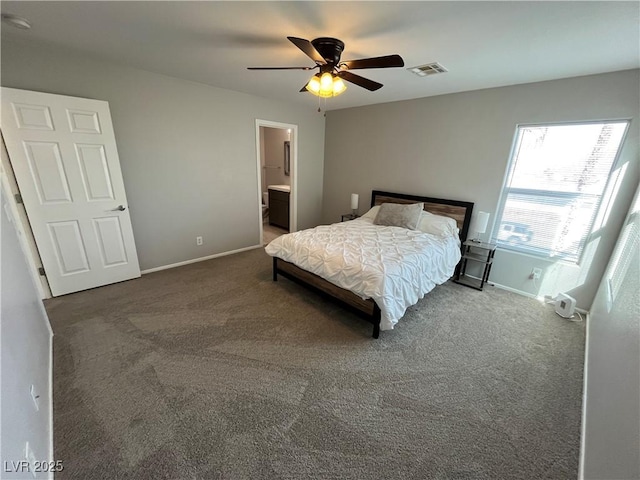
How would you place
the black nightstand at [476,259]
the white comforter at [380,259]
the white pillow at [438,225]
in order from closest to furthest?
the white comforter at [380,259] → the black nightstand at [476,259] → the white pillow at [438,225]

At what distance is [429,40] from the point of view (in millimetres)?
2027

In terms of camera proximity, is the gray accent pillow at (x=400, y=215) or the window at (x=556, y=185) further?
the gray accent pillow at (x=400, y=215)

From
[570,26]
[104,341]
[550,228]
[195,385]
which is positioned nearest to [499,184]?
[550,228]

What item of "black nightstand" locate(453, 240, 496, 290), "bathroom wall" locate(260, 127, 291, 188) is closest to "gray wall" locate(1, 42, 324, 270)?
"bathroom wall" locate(260, 127, 291, 188)

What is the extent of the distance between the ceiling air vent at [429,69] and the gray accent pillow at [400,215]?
64.4 inches

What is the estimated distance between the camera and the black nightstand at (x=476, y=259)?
3281 mm

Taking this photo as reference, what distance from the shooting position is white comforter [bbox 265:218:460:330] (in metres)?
2.25

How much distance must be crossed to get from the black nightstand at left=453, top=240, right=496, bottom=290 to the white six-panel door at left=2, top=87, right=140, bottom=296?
437 cm

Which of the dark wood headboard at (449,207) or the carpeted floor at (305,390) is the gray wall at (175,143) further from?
the dark wood headboard at (449,207)

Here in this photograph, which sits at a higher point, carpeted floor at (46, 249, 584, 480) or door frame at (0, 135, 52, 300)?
door frame at (0, 135, 52, 300)

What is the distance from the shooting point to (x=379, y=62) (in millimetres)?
1847

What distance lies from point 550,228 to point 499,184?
0.76 metres

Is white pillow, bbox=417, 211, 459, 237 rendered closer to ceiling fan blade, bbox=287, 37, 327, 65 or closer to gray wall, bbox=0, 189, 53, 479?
ceiling fan blade, bbox=287, 37, 327, 65

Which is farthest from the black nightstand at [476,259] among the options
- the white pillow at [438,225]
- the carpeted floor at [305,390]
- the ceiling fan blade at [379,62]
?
the ceiling fan blade at [379,62]
